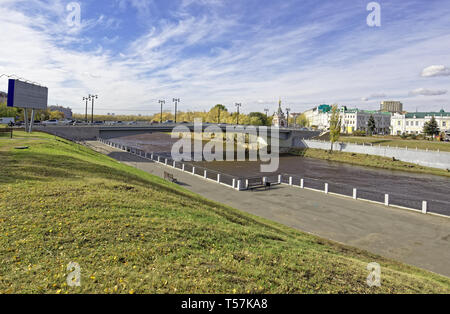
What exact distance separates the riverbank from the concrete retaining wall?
3.69ft

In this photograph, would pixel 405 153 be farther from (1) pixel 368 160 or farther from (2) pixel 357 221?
(2) pixel 357 221

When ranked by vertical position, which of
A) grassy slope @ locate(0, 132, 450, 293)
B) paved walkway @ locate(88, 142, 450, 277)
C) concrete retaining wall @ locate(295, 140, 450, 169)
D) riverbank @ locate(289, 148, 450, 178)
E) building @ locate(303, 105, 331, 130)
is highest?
building @ locate(303, 105, 331, 130)

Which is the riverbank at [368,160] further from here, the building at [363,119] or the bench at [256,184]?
the building at [363,119]

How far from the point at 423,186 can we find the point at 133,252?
38.6 meters

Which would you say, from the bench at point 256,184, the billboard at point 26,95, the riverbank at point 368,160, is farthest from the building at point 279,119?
the bench at point 256,184

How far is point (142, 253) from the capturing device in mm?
7027

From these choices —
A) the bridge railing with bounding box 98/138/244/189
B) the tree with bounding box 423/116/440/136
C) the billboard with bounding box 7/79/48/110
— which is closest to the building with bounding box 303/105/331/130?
the tree with bounding box 423/116/440/136

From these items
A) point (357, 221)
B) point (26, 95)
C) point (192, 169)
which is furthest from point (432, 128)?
point (26, 95)

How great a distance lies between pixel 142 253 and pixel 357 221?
14.1 m

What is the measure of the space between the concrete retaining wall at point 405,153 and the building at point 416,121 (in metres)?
54.6

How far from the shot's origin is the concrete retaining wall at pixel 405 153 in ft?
150

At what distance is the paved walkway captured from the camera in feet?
41.9

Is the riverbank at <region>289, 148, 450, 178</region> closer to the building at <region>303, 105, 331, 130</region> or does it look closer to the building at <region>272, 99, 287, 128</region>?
the building at <region>272, 99, 287, 128</region>
